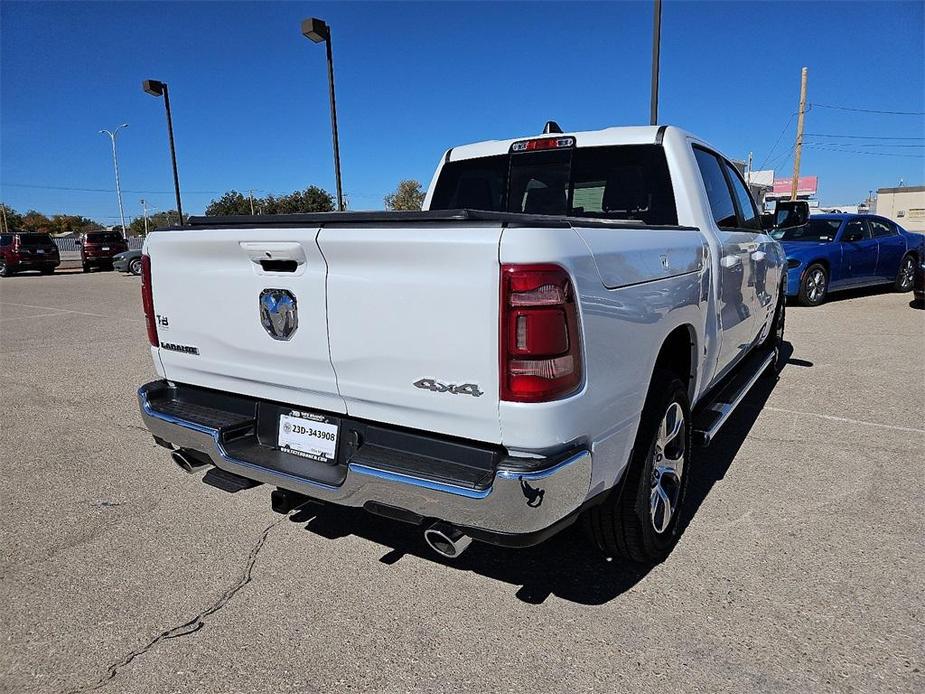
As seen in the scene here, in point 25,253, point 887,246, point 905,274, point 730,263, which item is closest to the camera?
point 730,263

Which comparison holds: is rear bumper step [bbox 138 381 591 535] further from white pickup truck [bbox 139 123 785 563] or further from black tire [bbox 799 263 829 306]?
black tire [bbox 799 263 829 306]

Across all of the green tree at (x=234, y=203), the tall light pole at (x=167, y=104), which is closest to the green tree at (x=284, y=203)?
the green tree at (x=234, y=203)

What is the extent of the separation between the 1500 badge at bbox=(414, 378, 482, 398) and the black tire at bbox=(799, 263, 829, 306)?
11.4m

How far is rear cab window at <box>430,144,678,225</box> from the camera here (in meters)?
3.66

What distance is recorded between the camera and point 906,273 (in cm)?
1367

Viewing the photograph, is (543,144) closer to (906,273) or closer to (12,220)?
(906,273)

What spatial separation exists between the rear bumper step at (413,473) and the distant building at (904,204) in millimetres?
88179

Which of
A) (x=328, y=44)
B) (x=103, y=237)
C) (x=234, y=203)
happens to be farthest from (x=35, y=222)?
(x=328, y=44)

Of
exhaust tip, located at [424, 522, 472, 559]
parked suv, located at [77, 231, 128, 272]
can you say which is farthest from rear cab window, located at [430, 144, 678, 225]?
parked suv, located at [77, 231, 128, 272]

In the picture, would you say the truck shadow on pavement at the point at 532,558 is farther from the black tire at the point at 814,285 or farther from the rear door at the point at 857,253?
the rear door at the point at 857,253

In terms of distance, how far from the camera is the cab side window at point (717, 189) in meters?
3.83

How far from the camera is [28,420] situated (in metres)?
5.14

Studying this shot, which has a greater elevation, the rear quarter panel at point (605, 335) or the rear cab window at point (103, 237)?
the rear cab window at point (103, 237)

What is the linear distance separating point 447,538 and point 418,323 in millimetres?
743
